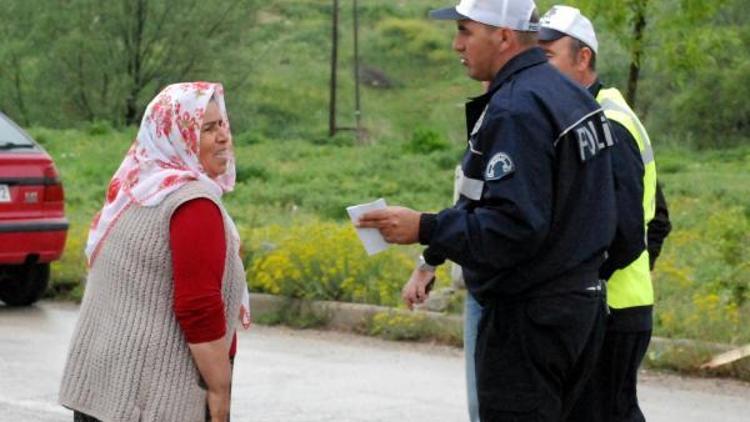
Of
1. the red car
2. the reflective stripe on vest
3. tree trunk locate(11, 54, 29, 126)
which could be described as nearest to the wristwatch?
the reflective stripe on vest

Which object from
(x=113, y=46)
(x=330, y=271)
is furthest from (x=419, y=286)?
(x=113, y=46)

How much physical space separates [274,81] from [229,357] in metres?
60.5

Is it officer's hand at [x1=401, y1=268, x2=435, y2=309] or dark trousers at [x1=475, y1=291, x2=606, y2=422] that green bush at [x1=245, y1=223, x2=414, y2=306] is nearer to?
officer's hand at [x1=401, y1=268, x2=435, y2=309]

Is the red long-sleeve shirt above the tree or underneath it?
above

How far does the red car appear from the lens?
1259 centimetres

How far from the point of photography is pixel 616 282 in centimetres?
554

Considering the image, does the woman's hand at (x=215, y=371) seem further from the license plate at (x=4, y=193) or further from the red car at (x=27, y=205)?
the license plate at (x=4, y=193)

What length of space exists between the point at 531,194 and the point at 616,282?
1229 mm

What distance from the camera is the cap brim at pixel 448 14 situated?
4699 mm

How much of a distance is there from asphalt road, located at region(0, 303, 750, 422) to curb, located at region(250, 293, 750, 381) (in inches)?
5.1

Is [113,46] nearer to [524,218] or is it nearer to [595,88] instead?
[595,88]

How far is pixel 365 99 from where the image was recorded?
217 feet

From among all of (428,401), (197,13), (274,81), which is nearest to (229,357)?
(428,401)

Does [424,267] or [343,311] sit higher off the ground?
[424,267]
